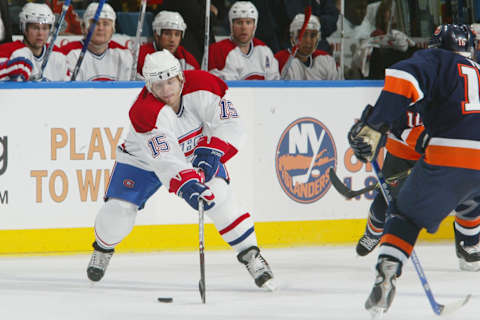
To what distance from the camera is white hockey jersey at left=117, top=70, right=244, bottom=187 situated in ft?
11.1

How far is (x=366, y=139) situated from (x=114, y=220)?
3.85 feet

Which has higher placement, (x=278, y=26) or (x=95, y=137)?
(x=278, y=26)

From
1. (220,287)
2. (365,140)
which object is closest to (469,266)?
(220,287)

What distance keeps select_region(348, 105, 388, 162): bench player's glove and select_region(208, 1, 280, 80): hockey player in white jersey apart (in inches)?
84.7

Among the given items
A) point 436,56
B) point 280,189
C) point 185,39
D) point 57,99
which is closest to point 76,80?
point 57,99

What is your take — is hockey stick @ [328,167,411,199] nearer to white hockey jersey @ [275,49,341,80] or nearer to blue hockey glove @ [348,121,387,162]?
blue hockey glove @ [348,121,387,162]

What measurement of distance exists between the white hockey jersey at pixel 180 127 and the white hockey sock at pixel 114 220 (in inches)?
6.6

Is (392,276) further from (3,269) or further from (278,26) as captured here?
(278,26)

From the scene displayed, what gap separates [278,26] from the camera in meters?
5.63

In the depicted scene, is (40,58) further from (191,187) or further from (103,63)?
(191,187)

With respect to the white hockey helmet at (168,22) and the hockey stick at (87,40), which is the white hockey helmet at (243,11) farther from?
the hockey stick at (87,40)

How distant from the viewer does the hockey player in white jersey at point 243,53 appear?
16.6ft

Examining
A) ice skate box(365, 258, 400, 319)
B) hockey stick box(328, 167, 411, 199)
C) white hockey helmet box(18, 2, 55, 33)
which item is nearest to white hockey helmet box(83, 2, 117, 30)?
white hockey helmet box(18, 2, 55, 33)

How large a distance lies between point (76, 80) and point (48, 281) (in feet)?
4.07
